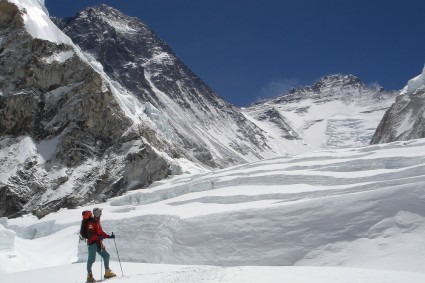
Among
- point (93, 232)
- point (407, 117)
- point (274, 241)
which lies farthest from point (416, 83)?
point (93, 232)

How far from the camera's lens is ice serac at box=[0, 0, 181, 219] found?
5438 centimetres

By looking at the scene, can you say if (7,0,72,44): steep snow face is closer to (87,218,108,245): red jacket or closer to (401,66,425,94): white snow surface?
(401,66,425,94): white snow surface

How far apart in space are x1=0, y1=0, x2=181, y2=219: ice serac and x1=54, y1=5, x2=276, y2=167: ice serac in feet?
239

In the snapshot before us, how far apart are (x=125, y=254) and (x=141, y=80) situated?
150624 mm

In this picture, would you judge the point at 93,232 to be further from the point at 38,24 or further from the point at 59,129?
the point at 38,24

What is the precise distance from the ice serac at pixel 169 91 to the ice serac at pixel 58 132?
239 ft

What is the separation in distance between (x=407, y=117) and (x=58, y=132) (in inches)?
1793

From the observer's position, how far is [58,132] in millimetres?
60938

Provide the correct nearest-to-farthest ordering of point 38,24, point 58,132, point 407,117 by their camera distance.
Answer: point 58,132, point 407,117, point 38,24

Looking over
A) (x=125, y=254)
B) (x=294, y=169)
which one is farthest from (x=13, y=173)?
(x=125, y=254)

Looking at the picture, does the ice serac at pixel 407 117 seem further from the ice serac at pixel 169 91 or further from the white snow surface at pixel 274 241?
the ice serac at pixel 169 91

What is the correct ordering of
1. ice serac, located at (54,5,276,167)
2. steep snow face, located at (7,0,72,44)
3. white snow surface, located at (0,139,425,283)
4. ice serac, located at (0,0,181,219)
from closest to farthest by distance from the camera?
white snow surface, located at (0,139,425,283) → ice serac, located at (0,0,181,219) → steep snow face, located at (7,0,72,44) → ice serac, located at (54,5,276,167)

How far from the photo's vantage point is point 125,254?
771 inches

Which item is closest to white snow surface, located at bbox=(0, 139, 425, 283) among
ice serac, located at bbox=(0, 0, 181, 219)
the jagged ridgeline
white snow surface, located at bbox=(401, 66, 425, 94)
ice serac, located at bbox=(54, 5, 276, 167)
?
ice serac, located at bbox=(0, 0, 181, 219)
